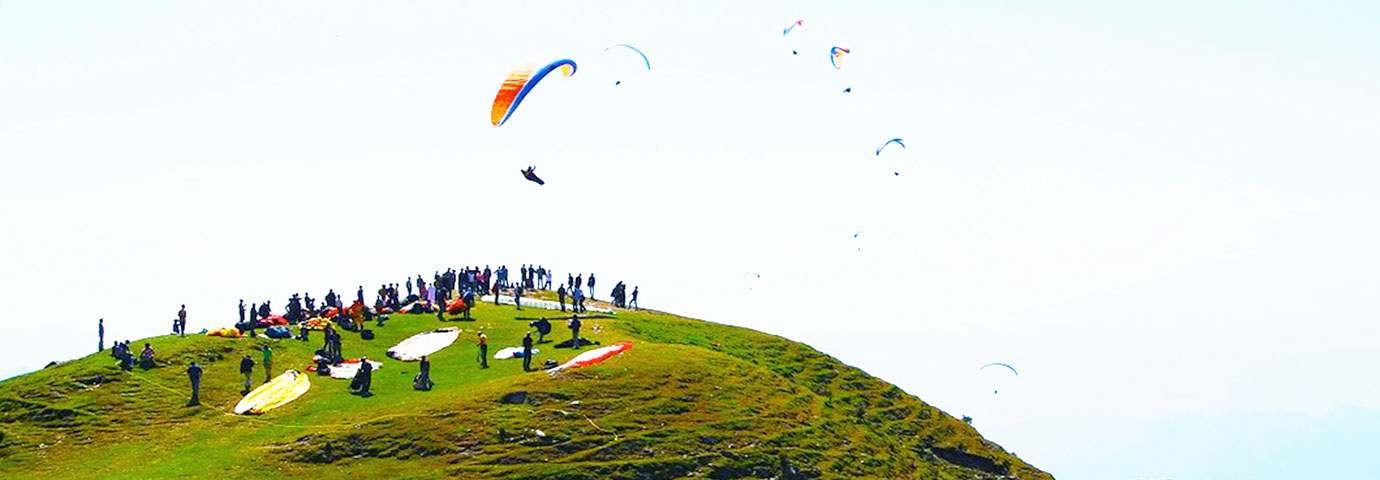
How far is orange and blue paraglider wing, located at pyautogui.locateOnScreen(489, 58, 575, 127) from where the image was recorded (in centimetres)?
6869

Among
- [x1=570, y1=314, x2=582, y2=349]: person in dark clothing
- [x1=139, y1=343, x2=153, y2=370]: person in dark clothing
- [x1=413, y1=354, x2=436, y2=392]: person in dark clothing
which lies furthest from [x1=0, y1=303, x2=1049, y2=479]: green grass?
[x1=570, y1=314, x2=582, y2=349]: person in dark clothing

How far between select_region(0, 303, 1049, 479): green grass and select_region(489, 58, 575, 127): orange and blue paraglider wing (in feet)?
41.3

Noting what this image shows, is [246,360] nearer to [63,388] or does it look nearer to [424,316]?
[63,388]

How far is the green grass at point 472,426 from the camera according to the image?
50.3 meters

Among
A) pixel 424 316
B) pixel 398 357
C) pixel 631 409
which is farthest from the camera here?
pixel 424 316

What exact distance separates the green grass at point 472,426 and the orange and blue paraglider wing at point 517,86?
12.6 metres

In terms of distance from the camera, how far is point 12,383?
197 ft

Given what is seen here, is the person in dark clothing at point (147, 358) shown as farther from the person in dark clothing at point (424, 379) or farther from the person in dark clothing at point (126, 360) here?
the person in dark clothing at point (424, 379)

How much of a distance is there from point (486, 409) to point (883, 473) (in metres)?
18.2

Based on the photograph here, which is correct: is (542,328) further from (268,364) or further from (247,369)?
(247,369)

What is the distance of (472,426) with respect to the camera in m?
52.6

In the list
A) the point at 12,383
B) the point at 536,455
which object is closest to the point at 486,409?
the point at 536,455

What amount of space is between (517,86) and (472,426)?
2331cm

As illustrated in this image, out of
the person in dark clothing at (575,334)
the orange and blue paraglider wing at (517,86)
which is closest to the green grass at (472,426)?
the person in dark clothing at (575,334)
